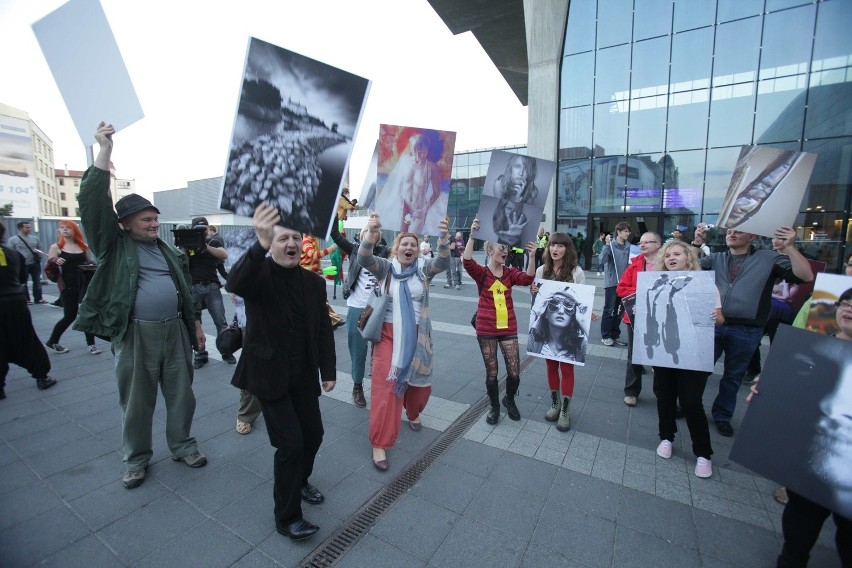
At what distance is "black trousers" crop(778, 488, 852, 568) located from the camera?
80.8 inches

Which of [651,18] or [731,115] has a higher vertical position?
[651,18]

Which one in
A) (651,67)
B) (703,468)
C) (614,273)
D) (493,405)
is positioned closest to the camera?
(703,468)

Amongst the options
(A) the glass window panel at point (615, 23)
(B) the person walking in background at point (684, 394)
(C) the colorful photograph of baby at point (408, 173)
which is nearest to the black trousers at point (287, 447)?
(C) the colorful photograph of baby at point (408, 173)

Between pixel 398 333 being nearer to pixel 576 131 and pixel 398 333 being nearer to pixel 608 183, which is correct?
pixel 608 183

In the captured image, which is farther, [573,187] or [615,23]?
[573,187]

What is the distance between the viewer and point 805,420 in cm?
207

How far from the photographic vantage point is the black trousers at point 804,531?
205cm

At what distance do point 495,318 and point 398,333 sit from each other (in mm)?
1080

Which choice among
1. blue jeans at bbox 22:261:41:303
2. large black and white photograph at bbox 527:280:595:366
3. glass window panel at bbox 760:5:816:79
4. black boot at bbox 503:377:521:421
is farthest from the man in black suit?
glass window panel at bbox 760:5:816:79

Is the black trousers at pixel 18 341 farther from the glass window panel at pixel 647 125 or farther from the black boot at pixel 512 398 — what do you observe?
the glass window panel at pixel 647 125

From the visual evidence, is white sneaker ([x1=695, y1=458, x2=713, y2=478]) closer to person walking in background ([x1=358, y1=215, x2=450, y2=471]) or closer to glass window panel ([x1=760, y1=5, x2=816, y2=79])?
person walking in background ([x1=358, y1=215, x2=450, y2=471])

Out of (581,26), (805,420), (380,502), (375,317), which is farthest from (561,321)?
(581,26)

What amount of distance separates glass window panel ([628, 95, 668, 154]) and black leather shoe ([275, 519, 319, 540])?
19192 millimetres

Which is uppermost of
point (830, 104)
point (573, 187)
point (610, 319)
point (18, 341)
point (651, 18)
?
point (651, 18)
